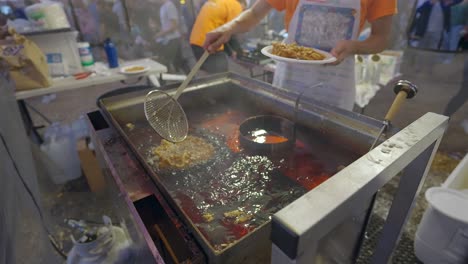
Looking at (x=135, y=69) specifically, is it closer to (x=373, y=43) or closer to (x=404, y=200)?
(x=373, y=43)

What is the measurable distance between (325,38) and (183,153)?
126cm

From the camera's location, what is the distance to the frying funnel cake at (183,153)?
1.36 m

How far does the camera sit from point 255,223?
1030mm

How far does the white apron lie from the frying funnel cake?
0.86 metres

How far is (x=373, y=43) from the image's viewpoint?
5.29 ft

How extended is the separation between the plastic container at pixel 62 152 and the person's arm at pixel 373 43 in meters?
2.65

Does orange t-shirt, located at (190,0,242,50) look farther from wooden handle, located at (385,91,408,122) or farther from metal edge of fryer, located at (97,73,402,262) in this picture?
wooden handle, located at (385,91,408,122)

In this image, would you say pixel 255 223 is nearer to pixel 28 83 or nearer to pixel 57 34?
pixel 28 83

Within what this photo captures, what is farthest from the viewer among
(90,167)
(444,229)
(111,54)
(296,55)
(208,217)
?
(111,54)

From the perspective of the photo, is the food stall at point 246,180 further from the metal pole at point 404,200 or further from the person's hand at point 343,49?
the person's hand at point 343,49

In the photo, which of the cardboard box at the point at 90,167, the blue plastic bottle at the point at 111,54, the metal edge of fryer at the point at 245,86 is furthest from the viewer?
the blue plastic bottle at the point at 111,54

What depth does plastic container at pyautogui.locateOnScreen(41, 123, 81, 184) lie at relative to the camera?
2.67 m

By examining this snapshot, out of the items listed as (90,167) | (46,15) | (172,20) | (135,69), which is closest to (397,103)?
(90,167)

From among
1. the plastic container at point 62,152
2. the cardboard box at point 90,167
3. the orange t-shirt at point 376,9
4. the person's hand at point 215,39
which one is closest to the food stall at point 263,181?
the person's hand at point 215,39
